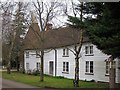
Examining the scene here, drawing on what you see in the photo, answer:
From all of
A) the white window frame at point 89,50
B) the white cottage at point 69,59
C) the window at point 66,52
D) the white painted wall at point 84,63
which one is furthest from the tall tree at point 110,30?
the window at point 66,52

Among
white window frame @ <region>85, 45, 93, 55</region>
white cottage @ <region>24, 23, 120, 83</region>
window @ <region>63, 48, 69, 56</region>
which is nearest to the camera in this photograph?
white cottage @ <region>24, 23, 120, 83</region>

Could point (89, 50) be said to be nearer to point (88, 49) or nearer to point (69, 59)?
point (88, 49)

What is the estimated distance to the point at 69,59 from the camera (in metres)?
27.9

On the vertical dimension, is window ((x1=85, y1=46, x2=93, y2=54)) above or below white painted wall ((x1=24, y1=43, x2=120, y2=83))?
above

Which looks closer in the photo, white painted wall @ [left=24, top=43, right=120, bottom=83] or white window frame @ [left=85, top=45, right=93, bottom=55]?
white painted wall @ [left=24, top=43, right=120, bottom=83]

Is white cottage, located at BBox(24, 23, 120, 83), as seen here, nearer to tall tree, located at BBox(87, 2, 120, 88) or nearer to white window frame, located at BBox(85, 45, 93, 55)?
white window frame, located at BBox(85, 45, 93, 55)

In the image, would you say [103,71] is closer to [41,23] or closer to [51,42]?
[41,23]

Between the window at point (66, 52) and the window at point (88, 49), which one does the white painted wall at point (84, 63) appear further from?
the window at point (66, 52)

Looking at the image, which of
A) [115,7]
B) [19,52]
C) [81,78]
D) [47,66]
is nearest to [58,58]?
[47,66]

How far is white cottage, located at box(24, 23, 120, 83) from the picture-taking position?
22.4 metres

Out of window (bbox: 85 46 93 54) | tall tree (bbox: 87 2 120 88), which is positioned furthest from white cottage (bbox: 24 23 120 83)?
tall tree (bbox: 87 2 120 88)

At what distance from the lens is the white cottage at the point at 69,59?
22406 mm

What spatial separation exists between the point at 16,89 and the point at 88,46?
451 inches

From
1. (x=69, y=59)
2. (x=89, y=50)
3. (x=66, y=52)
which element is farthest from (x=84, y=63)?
(x=66, y=52)
